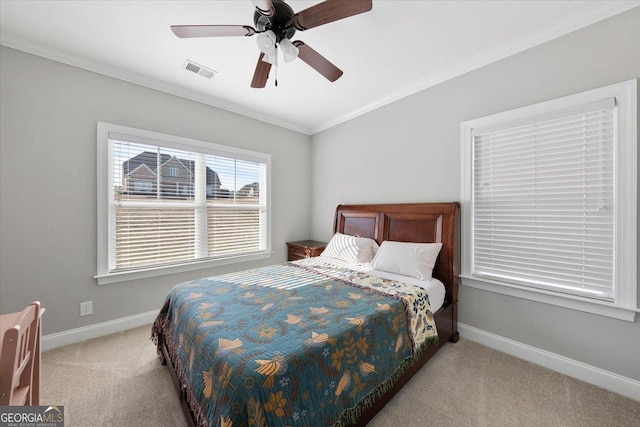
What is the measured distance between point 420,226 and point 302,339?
1.90 m

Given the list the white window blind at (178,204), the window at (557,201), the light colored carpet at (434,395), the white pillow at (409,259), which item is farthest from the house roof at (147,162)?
the window at (557,201)

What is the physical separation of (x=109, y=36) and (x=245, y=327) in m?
2.58

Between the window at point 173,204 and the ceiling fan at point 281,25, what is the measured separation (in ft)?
5.29

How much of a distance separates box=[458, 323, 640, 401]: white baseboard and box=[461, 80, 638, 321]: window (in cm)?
43

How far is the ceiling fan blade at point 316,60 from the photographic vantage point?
1.68 meters

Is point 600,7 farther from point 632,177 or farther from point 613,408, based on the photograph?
point 613,408

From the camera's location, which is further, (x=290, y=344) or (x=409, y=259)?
(x=409, y=259)

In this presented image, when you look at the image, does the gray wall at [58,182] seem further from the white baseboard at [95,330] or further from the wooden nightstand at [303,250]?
the wooden nightstand at [303,250]

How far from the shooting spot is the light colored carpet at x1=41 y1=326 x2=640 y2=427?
1521 mm

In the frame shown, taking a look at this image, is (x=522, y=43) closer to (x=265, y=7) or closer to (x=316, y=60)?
(x=316, y=60)

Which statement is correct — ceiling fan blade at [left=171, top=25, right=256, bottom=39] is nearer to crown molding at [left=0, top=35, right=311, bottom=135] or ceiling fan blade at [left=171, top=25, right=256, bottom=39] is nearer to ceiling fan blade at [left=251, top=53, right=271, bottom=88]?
ceiling fan blade at [left=251, top=53, right=271, bottom=88]

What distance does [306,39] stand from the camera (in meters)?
2.10

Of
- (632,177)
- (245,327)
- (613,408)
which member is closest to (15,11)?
(245,327)

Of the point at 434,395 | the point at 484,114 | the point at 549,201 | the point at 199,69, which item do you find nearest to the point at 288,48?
the point at 199,69
